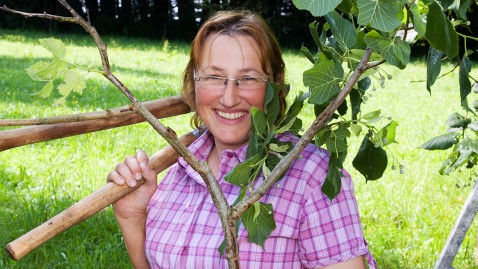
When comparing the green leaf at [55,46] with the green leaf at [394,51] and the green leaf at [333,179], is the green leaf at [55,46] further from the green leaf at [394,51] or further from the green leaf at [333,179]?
the green leaf at [333,179]

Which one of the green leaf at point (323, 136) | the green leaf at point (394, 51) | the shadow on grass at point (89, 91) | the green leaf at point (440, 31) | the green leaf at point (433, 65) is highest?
the green leaf at point (440, 31)

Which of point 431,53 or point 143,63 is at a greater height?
point 431,53

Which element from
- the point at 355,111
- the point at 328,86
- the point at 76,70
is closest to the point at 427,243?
the point at 355,111

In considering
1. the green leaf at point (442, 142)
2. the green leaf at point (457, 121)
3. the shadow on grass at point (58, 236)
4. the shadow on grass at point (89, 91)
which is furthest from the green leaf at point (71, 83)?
the shadow on grass at point (89, 91)

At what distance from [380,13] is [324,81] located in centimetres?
23

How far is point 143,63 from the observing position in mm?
11062

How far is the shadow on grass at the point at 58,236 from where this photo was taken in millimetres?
2920

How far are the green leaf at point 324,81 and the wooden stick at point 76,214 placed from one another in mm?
531

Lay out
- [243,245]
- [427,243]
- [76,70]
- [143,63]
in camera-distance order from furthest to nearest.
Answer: [143,63]
[427,243]
[243,245]
[76,70]

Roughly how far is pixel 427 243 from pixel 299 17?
18.2 metres

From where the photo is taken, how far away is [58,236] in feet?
10.4

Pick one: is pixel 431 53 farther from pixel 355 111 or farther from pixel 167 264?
pixel 167 264

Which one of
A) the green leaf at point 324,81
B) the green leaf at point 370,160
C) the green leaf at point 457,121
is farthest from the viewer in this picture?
the green leaf at point 457,121

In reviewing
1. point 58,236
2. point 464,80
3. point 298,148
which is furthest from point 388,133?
point 58,236
